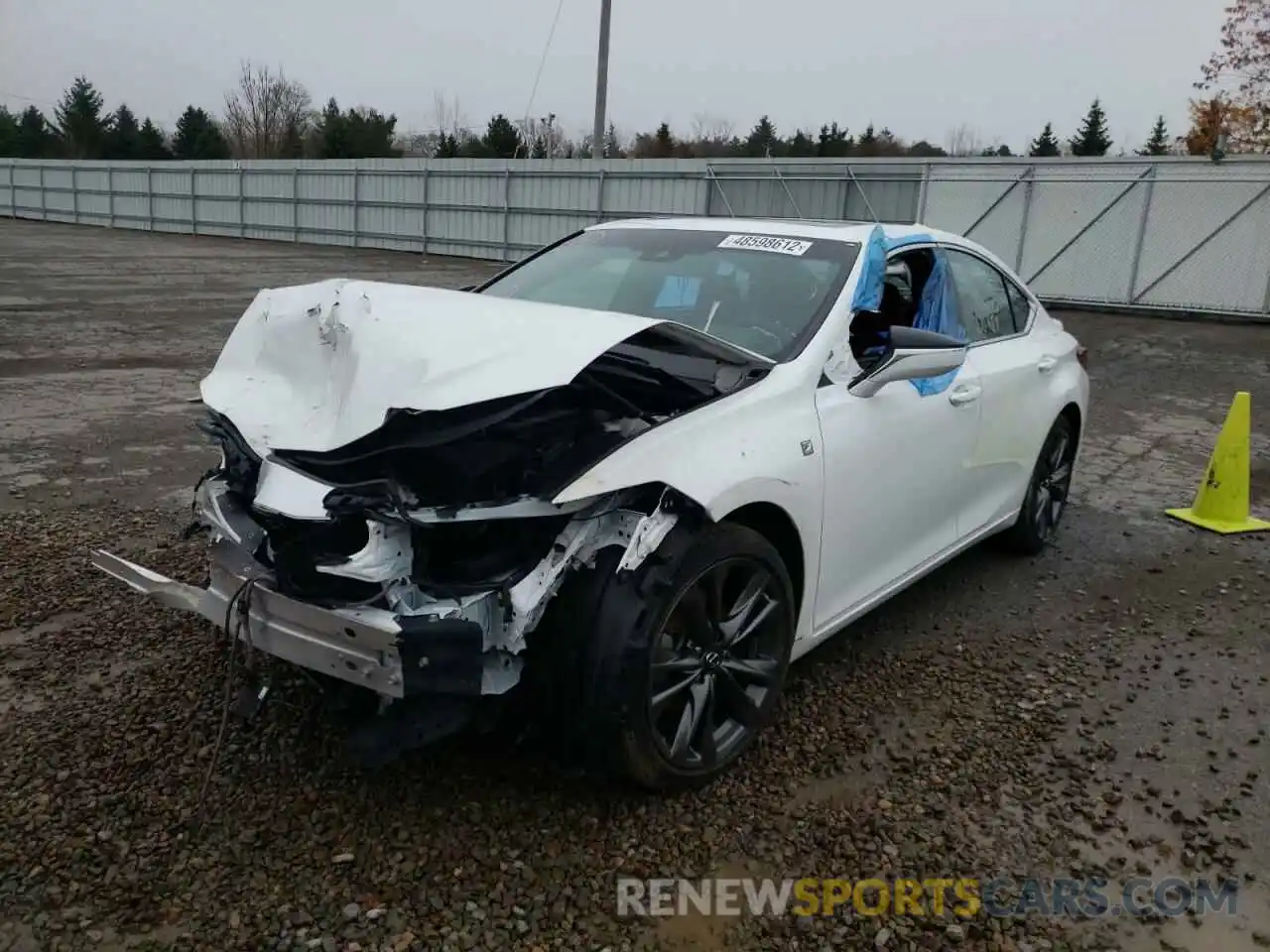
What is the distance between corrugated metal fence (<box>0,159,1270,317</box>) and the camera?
15992mm

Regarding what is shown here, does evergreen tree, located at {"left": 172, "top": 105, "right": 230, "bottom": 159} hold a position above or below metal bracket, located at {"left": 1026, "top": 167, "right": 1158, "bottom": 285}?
above

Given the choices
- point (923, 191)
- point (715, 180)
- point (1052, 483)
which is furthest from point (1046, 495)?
point (715, 180)

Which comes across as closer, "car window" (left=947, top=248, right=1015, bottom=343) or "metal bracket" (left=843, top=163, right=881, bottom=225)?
"car window" (left=947, top=248, right=1015, bottom=343)

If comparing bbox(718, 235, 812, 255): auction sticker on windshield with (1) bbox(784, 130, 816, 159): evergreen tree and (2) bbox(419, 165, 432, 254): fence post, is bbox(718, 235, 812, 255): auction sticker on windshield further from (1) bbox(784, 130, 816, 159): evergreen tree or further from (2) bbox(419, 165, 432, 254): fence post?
(1) bbox(784, 130, 816, 159): evergreen tree

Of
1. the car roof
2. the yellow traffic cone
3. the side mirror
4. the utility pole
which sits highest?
the utility pole

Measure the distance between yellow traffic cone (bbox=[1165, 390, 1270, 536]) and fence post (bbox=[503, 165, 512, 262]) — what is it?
22.0 metres

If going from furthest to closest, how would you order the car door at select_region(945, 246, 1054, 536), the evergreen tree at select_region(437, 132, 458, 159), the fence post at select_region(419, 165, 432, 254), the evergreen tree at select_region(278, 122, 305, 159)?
the evergreen tree at select_region(278, 122, 305, 159), the evergreen tree at select_region(437, 132, 458, 159), the fence post at select_region(419, 165, 432, 254), the car door at select_region(945, 246, 1054, 536)

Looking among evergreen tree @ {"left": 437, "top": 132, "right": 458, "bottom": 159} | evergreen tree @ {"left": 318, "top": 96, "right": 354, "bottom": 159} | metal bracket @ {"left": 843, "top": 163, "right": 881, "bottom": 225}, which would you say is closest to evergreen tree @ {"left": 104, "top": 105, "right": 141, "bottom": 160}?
evergreen tree @ {"left": 318, "top": 96, "right": 354, "bottom": 159}

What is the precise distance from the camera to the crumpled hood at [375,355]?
8.51 feet

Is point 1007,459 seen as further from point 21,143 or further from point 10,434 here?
point 21,143

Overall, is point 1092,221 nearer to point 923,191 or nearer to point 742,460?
point 923,191

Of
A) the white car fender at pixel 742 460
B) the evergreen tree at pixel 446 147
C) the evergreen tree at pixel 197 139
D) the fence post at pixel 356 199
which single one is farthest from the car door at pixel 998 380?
the evergreen tree at pixel 197 139

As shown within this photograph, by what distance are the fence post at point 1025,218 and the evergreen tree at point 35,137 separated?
59.4m

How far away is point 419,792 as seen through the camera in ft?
9.49
